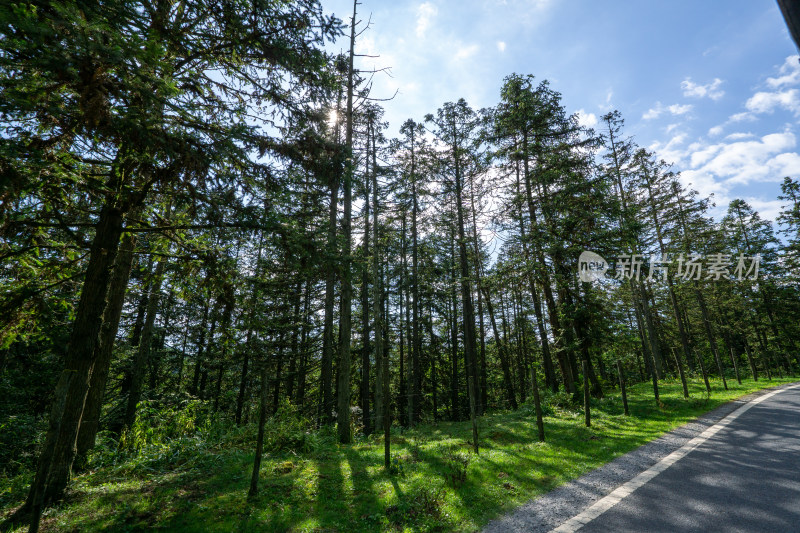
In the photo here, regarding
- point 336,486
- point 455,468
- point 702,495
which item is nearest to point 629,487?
point 702,495

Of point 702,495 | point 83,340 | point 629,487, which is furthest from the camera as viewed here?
point 629,487

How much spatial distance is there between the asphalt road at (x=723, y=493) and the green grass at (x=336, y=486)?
134 cm

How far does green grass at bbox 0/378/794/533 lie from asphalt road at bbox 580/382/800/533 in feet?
4.41

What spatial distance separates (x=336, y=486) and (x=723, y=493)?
676 cm

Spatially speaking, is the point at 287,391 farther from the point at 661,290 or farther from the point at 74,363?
the point at 661,290

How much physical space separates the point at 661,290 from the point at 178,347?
3667 cm

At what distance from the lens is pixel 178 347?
17531 millimetres

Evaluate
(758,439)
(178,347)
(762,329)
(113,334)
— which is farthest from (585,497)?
(762,329)

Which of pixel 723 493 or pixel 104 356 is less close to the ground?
pixel 104 356

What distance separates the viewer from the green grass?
15.6ft

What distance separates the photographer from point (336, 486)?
6203 mm

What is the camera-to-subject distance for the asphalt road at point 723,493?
437 cm

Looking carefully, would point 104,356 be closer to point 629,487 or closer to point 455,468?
point 455,468

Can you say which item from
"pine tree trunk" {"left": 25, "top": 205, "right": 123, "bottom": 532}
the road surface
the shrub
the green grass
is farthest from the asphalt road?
"pine tree trunk" {"left": 25, "top": 205, "right": 123, "bottom": 532}
